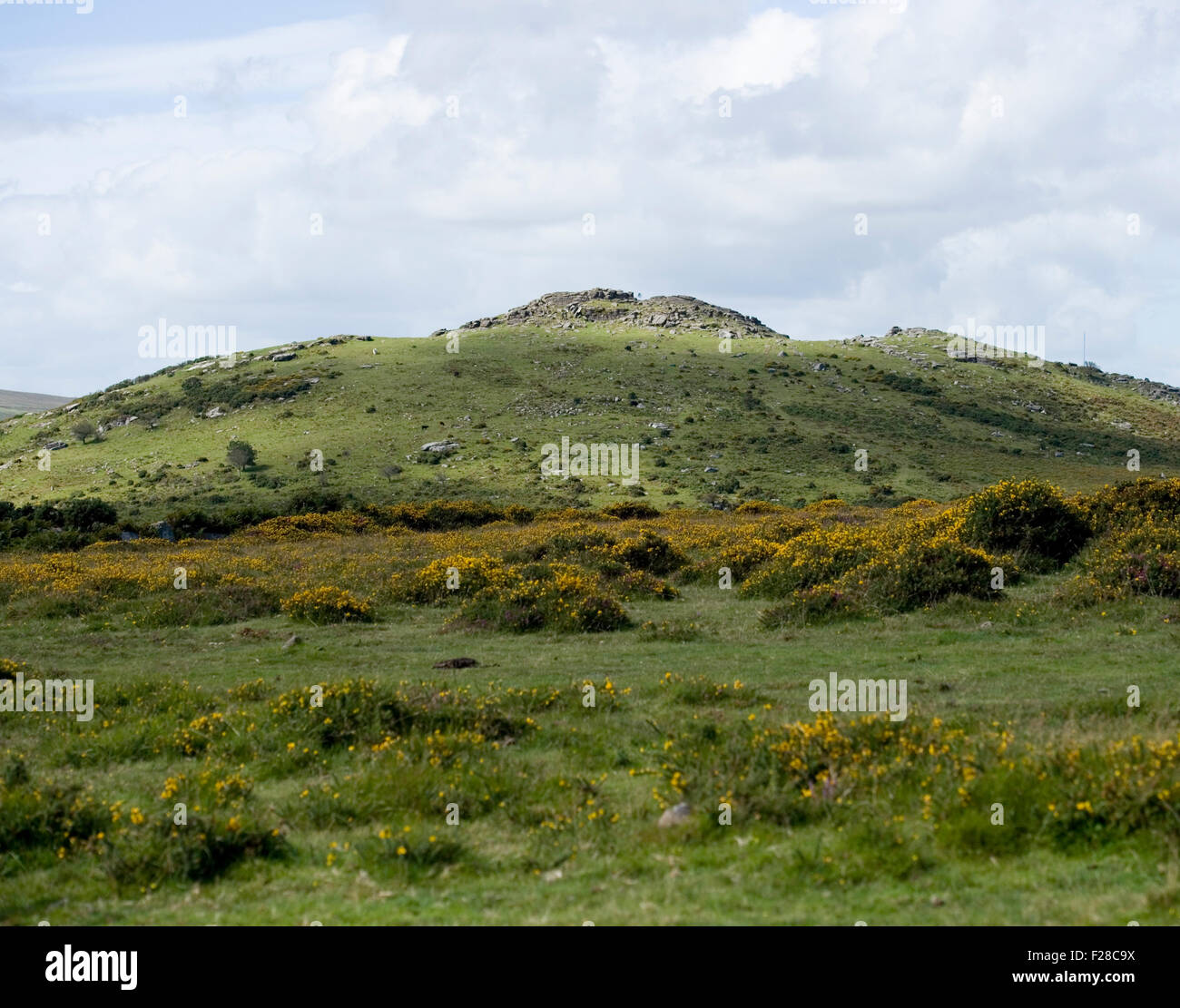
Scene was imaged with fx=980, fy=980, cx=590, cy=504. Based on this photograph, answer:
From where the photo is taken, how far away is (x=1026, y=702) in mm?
12641

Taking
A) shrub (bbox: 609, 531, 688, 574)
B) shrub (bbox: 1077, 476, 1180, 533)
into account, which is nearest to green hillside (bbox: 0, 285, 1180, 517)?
shrub (bbox: 609, 531, 688, 574)

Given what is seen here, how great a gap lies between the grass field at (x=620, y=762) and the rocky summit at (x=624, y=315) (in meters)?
120

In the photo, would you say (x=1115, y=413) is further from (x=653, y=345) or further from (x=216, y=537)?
(x=216, y=537)

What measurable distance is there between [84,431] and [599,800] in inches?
3472

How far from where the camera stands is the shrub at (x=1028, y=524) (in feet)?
82.9

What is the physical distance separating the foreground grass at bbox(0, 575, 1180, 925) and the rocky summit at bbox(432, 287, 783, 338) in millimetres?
123231

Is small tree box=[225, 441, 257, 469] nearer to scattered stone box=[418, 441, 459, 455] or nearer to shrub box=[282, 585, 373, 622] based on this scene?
scattered stone box=[418, 441, 459, 455]

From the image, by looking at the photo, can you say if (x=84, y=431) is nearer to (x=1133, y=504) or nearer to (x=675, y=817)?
(x=1133, y=504)

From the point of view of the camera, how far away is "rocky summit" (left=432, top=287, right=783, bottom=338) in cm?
14638

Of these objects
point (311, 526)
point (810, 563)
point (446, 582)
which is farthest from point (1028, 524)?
point (311, 526)

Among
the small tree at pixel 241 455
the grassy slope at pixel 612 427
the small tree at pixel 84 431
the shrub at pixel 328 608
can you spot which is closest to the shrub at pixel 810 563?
the shrub at pixel 328 608

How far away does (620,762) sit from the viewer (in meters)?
11.0
